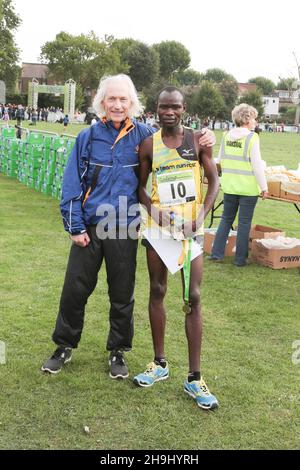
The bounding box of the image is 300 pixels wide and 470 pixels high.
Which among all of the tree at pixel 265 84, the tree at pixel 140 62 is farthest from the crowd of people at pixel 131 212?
the tree at pixel 265 84

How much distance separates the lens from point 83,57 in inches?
3297

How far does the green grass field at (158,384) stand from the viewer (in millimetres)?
3414

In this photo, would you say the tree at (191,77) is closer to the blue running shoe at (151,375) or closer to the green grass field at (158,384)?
the green grass field at (158,384)

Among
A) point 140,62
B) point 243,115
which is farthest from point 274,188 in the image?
point 140,62

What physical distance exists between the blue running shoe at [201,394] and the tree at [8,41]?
66.0 metres

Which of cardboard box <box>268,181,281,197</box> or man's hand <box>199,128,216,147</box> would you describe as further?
cardboard box <box>268,181,281,197</box>

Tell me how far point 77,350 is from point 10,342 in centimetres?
54

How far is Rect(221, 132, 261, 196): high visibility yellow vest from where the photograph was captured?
7.10 meters

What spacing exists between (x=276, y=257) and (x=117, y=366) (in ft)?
12.1

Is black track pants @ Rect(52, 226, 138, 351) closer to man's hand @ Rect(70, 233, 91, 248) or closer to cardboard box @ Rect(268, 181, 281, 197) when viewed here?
man's hand @ Rect(70, 233, 91, 248)

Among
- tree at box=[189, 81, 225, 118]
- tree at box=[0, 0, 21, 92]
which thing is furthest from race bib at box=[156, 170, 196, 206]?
tree at box=[189, 81, 225, 118]

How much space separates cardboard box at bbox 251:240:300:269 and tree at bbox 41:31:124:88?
77566 millimetres

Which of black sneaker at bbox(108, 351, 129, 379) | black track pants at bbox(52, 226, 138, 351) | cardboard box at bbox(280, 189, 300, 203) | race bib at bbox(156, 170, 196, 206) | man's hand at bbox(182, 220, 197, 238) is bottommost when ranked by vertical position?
black sneaker at bbox(108, 351, 129, 379)
